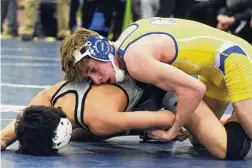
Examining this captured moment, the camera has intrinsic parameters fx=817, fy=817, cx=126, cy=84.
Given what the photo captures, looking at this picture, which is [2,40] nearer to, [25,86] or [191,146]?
[25,86]

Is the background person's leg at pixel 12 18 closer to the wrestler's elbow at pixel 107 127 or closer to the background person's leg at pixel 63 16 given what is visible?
the background person's leg at pixel 63 16

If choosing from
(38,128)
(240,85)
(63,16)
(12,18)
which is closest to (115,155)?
(38,128)

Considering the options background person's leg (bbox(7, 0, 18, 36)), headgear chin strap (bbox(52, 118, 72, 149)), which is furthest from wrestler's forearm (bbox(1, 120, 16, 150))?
background person's leg (bbox(7, 0, 18, 36))

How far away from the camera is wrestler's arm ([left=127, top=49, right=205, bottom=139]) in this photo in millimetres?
3631

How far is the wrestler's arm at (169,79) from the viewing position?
11.9 feet

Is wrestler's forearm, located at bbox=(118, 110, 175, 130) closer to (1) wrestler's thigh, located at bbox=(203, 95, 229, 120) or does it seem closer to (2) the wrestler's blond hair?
(2) the wrestler's blond hair

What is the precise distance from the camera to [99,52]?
3787 millimetres

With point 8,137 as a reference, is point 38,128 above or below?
above

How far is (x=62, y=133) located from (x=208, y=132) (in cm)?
71

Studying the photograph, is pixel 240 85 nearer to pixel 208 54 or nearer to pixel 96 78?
pixel 208 54

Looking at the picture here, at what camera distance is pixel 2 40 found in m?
11.6

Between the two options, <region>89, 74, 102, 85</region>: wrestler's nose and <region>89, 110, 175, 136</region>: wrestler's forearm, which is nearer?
<region>89, 110, 175, 136</region>: wrestler's forearm

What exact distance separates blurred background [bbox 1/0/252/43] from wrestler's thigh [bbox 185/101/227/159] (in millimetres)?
4099

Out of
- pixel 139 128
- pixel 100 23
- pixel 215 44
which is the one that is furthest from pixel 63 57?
pixel 100 23
